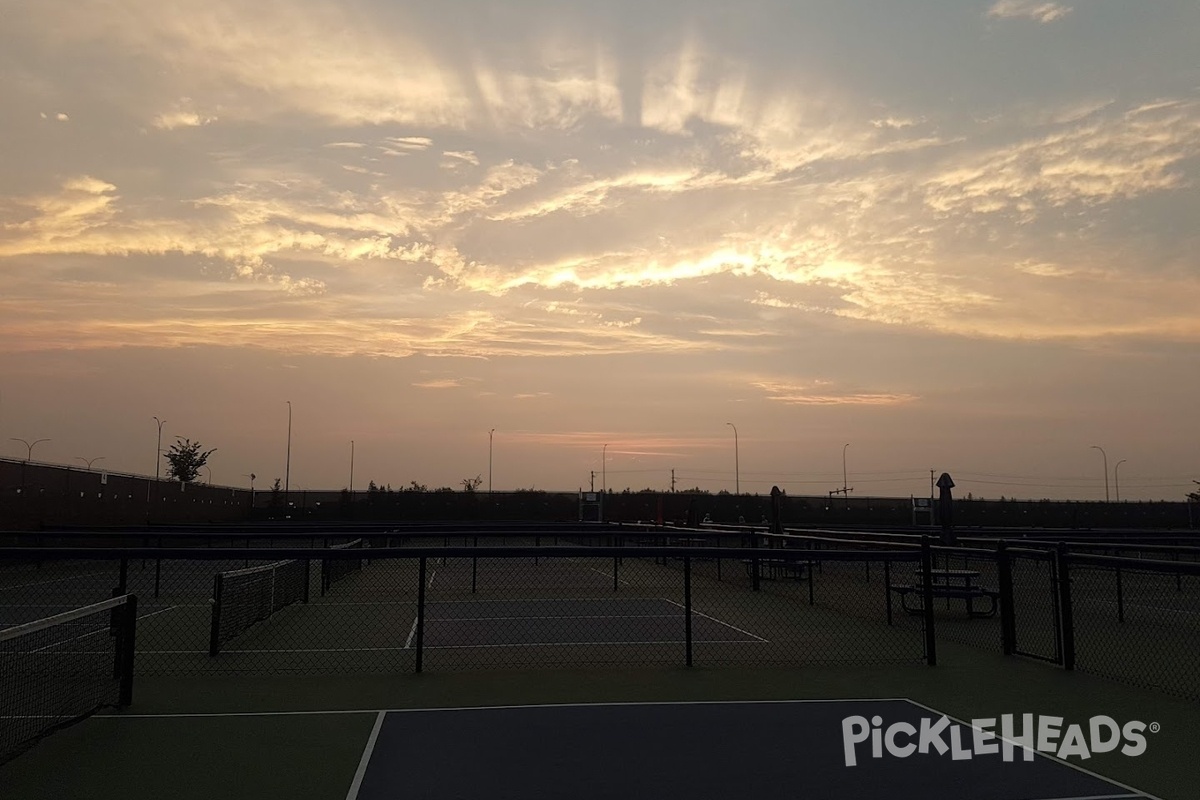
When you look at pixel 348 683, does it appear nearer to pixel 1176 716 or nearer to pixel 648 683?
pixel 648 683

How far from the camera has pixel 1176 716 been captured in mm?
8375

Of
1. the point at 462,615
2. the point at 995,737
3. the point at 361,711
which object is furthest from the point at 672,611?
the point at 995,737

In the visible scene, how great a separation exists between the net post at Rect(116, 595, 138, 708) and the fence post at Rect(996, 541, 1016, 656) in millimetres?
10475

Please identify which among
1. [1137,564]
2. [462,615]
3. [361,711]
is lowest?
[462,615]

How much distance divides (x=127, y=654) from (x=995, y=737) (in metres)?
8.12

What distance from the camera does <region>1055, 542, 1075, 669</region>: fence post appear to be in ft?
35.3

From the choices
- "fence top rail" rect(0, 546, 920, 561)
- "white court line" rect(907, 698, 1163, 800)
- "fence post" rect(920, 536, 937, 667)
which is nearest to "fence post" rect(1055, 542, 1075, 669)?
"fence post" rect(920, 536, 937, 667)

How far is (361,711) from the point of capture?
857 cm

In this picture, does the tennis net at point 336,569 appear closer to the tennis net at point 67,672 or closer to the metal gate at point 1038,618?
the tennis net at point 67,672

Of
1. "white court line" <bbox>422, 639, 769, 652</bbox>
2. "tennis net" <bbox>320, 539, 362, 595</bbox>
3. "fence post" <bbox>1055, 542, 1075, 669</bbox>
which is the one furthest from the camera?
"tennis net" <bbox>320, 539, 362, 595</bbox>

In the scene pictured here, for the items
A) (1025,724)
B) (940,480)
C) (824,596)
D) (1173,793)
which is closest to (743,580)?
(824,596)

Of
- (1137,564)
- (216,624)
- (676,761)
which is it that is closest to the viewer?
(676,761)

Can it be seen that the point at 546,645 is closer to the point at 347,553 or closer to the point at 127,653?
the point at 347,553

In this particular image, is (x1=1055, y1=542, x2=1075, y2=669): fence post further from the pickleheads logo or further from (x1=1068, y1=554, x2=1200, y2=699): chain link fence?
the pickleheads logo
